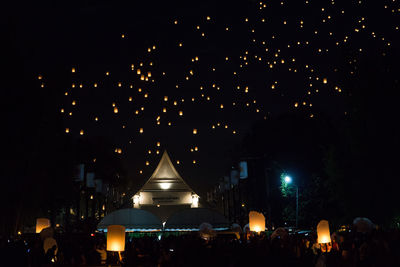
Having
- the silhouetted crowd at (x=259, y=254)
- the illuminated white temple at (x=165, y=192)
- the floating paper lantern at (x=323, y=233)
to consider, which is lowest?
the silhouetted crowd at (x=259, y=254)

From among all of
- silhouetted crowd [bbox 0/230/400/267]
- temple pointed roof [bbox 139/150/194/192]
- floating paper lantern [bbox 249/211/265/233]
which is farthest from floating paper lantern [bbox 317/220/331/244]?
temple pointed roof [bbox 139/150/194/192]

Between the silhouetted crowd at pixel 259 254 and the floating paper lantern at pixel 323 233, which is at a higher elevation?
the floating paper lantern at pixel 323 233

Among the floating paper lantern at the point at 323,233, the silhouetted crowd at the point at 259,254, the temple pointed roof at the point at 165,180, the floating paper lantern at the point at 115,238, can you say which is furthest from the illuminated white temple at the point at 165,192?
the floating paper lantern at the point at 115,238

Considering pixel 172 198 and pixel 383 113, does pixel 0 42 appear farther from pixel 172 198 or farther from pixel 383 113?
pixel 172 198

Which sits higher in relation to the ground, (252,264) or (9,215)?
(9,215)

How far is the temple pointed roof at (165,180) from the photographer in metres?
47.1

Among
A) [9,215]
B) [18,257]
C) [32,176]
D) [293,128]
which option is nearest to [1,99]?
[32,176]

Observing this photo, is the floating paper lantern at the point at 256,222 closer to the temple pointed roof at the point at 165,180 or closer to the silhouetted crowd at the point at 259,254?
the silhouetted crowd at the point at 259,254

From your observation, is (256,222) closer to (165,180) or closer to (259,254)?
(259,254)

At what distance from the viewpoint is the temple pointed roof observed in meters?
47.1

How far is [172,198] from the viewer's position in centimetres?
4641

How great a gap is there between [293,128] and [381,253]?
32.6 m

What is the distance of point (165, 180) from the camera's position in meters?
47.4

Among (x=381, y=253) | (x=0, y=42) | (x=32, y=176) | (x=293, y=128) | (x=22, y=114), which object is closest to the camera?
(x=381, y=253)
